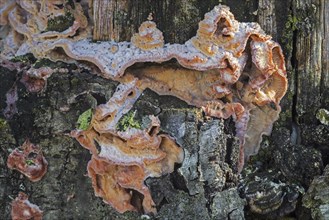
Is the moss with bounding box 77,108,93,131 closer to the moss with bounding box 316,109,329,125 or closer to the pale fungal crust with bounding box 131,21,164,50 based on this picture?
the pale fungal crust with bounding box 131,21,164,50

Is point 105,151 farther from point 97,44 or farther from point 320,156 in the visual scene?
point 320,156

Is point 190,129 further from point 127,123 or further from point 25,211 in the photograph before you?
point 25,211

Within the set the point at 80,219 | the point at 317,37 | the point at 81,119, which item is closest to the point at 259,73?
the point at 317,37

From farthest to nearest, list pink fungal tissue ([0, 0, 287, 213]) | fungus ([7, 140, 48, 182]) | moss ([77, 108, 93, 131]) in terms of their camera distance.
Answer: fungus ([7, 140, 48, 182]), moss ([77, 108, 93, 131]), pink fungal tissue ([0, 0, 287, 213])

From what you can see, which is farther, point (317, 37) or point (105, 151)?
point (317, 37)

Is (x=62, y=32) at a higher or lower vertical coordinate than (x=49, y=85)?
higher

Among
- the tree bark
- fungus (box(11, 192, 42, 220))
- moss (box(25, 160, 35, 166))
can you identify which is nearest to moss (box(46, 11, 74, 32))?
the tree bark

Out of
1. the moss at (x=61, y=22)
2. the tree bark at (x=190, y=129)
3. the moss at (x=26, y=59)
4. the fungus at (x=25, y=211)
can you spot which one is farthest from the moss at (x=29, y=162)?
the moss at (x=61, y=22)
